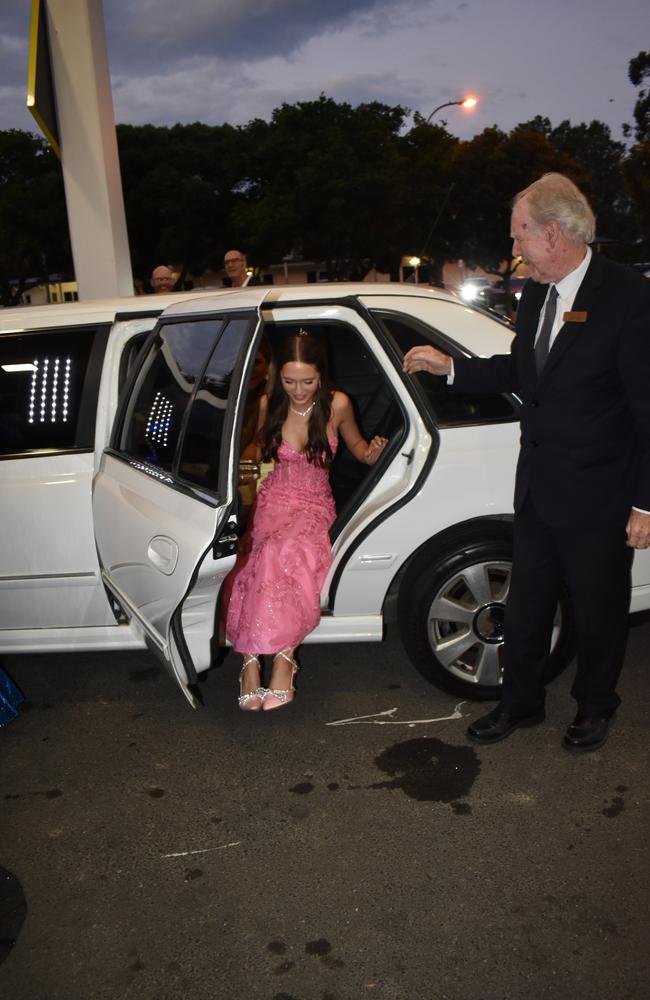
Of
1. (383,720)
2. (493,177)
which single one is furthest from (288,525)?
(493,177)

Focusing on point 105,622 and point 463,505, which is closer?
point 463,505

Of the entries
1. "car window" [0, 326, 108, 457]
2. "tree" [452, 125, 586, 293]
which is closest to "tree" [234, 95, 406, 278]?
"tree" [452, 125, 586, 293]

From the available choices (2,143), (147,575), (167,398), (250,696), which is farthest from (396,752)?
(2,143)

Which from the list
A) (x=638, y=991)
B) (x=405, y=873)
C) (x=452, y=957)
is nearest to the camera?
(x=638, y=991)

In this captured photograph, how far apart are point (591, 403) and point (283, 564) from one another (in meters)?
1.37

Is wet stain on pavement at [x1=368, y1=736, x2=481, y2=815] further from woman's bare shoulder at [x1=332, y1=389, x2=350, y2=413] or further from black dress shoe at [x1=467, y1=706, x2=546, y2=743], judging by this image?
woman's bare shoulder at [x1=332, y1=389, x2=350, y2=413]

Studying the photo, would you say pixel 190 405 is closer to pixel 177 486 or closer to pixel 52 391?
pixel 177 486

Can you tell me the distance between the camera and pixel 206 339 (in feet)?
8.80

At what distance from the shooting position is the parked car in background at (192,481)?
2.86 metres

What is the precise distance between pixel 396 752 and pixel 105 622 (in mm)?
1314

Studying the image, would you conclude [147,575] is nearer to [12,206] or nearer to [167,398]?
[167,398]

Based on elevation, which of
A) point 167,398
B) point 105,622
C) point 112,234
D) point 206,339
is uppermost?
point 112,234

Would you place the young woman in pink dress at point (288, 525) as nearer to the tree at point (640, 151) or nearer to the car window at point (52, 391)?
the car window at point (52, 391)

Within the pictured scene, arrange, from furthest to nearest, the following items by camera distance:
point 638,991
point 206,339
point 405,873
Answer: point 206,339
point 405,873
point 638,991
